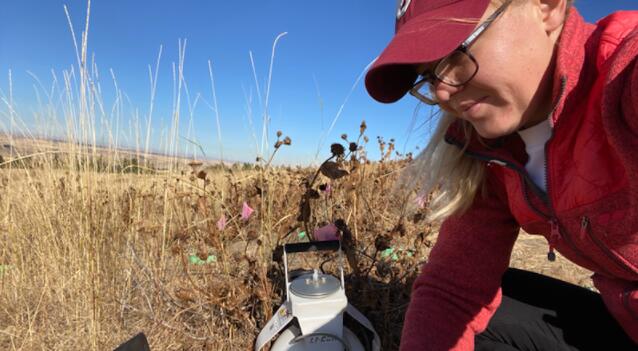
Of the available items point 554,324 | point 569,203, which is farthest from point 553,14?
point 554,324

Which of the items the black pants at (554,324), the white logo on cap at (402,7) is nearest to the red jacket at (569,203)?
the black pants at (554,324)

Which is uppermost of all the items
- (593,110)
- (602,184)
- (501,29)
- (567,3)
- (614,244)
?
(567,3)

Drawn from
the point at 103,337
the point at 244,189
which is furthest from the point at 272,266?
the point at 103,337

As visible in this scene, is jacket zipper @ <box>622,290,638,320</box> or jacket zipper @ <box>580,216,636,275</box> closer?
jacket zipper @ <box>580,216,636,275</box>

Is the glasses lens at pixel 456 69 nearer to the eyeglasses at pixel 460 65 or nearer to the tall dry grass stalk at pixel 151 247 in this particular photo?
the eyeglasses at pixel 460 65

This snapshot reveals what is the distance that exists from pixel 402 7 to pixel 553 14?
0.33 m

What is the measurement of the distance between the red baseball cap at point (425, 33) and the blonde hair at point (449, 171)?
0.40 meters

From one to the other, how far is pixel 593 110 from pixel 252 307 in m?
1.52

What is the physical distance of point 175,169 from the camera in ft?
7.84

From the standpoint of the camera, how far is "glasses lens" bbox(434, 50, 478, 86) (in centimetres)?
82

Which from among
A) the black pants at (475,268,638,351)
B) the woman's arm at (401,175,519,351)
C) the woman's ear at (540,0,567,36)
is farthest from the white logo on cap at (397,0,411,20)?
the black pants at (475,268,638,351)

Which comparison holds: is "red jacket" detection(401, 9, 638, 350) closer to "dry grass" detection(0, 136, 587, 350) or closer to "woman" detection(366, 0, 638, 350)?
"woman" detection(366, 0, 638, 350)

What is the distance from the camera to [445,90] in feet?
2.95

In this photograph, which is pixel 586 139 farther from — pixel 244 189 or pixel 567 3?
pixel 244 189
